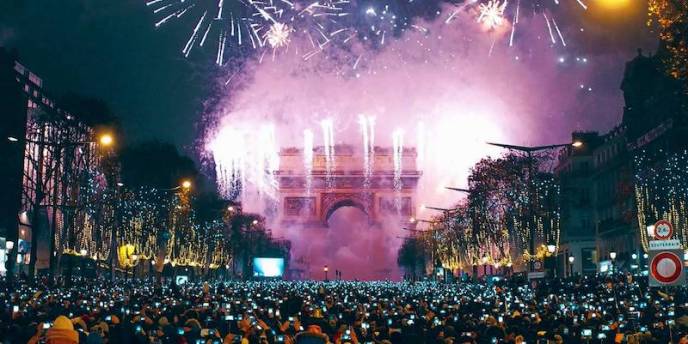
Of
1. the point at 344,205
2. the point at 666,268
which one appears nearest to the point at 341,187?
the point at 344,205

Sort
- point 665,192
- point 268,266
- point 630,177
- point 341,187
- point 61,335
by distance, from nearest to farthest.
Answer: point 61,335, point 665,192, point 630,177, point 268,266, point 341,187

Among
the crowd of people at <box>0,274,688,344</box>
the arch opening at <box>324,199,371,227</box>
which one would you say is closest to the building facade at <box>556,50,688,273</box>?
the crowd of people at <box>0,274,688,344</box>

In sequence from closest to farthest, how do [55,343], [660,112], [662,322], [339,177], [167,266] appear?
1. [55,343]
2. [662,322]
3. [660,112]
4. [167,266]
5. [339,177]

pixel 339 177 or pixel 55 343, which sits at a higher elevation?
pixel 339 177

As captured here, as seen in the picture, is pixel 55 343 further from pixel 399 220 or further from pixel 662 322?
pixel 399 220

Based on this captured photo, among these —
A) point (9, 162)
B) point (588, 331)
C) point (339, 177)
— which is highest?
point (339, 177)

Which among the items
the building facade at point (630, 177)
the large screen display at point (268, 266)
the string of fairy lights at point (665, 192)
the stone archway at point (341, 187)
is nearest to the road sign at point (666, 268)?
the building facade at point (630, 177)

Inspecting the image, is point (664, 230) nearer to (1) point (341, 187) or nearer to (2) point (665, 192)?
(2) point (665, 192)

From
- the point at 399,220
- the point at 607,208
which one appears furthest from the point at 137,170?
the point at 399,220
